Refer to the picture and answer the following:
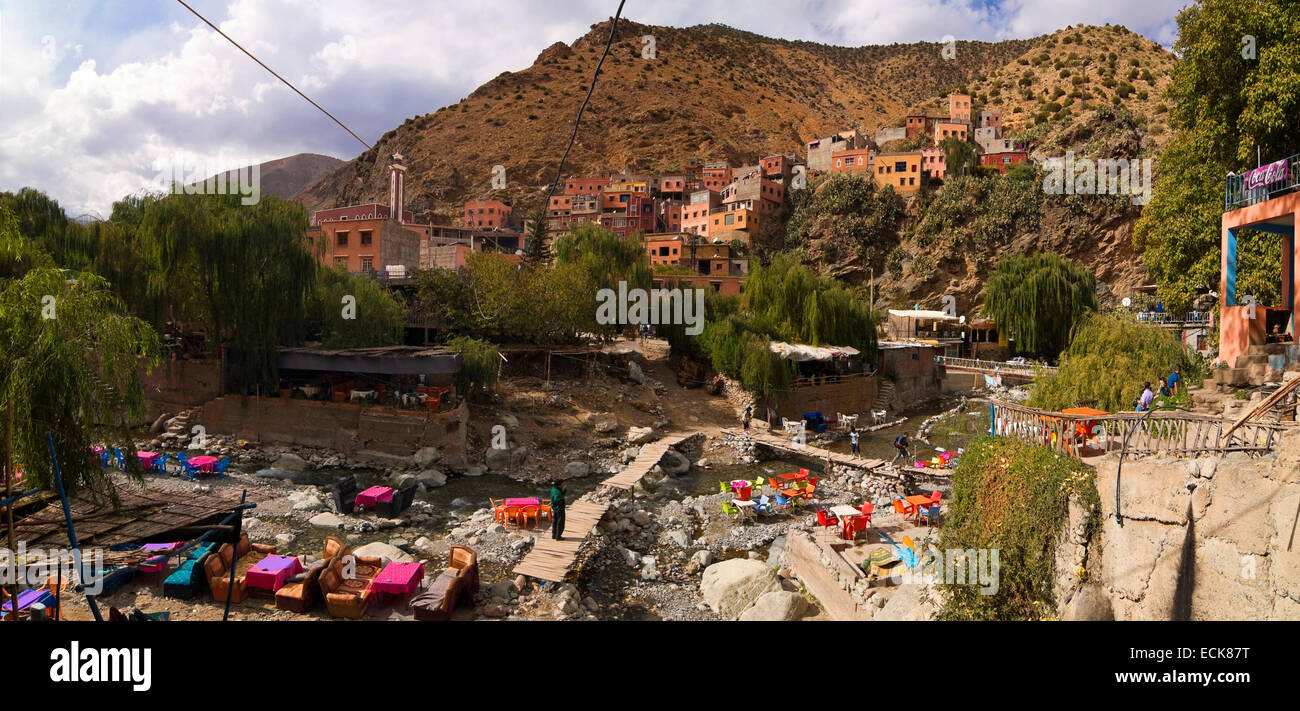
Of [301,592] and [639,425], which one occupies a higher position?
[639,425]

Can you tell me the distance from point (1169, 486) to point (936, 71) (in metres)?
148

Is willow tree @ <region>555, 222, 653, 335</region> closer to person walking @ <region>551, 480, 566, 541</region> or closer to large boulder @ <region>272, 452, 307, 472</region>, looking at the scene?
large boulder @ <region>272, 452, 307, 472</region>

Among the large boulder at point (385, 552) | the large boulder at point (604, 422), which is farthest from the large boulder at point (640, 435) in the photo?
the large boulder at point (385, 552)

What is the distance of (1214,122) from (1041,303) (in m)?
31.1

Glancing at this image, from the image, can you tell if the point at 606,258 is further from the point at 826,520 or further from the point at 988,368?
the point at 988,368

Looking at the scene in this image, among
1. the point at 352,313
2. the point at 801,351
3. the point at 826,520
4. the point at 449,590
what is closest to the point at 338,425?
the point at 352,313

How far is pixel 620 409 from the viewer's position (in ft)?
86.3

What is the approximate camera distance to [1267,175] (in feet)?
40.9

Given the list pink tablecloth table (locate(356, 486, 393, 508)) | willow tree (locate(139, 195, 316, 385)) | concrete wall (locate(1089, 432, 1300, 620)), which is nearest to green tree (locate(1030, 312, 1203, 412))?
concrete wall (locate(1089, 432, 1300, 620))

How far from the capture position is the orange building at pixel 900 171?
6744 centimetres

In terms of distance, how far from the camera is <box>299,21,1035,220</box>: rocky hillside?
101000 millimetres

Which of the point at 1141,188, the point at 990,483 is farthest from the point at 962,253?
the point at 990,483

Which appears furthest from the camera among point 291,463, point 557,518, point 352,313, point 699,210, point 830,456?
point 699,210

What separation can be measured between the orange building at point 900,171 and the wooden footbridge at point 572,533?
2366 inches
